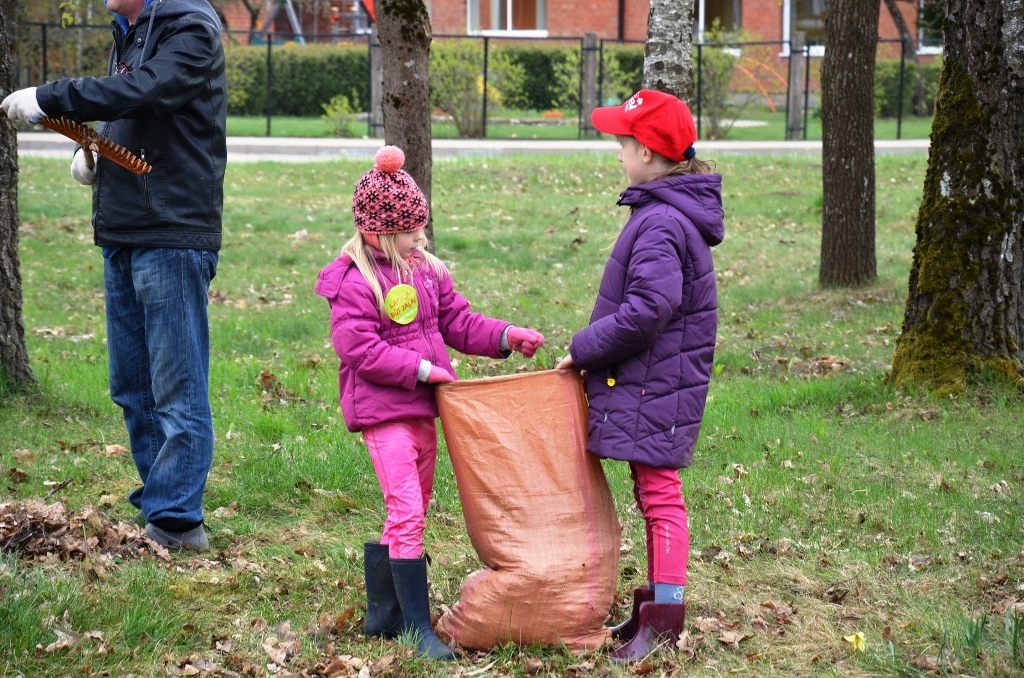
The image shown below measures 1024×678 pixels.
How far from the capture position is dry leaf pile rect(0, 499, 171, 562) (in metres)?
4.30

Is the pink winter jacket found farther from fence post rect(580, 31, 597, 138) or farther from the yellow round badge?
fence post rect(580, 31, 597, 138)

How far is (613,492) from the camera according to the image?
552cm

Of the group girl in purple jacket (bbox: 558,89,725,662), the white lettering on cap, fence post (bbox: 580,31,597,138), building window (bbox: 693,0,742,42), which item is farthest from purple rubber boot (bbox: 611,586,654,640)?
building window (bbox: 693,0,742,42)

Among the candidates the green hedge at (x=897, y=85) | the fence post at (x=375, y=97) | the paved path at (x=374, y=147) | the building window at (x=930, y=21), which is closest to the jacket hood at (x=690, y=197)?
the paved path at (x=374, y=147)

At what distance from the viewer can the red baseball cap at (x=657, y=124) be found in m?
3.73

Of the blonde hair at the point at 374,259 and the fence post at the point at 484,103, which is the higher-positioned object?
the fence post at the point at 484,103

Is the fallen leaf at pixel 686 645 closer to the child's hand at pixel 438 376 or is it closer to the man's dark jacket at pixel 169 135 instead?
the child's hand at pixel 438 376

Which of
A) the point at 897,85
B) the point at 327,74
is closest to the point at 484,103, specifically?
the point at 327,74

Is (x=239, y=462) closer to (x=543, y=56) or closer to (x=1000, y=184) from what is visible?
(x=1000, y=184)

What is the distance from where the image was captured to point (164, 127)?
4.35m

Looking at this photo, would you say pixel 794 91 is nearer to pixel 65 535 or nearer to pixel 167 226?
pixel 167 226

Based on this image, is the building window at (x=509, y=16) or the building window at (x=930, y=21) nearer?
the building window at (x=930, y=21)

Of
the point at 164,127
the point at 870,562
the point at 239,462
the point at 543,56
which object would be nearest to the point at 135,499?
the point at 239,462

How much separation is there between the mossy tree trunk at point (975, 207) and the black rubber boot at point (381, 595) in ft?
12.7
